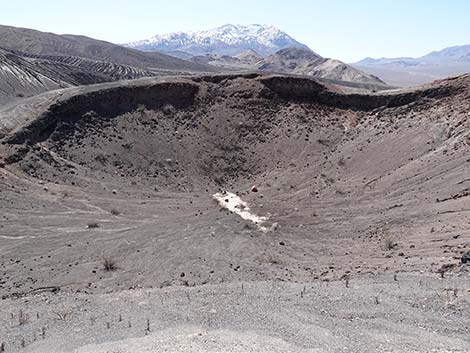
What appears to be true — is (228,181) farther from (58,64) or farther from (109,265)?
(58,64)

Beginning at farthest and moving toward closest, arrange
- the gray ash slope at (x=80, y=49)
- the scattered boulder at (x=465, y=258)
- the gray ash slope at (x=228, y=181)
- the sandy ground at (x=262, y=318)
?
the gray ash slope at (x=80, y=49) < the gray ash slope at (x=228, y=181) < the scattered boulder at (x=465, y=258) < the sandy ground at (x=262, y=318)

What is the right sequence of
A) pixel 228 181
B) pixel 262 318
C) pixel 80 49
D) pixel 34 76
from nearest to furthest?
pixel 262 318, pixel 228 181, pixel 34 76, pixel 80 49

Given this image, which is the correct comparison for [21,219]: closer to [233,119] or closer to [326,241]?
[326,241]

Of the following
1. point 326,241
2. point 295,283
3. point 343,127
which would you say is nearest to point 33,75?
point 343,127

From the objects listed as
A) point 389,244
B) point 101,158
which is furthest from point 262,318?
point 101,158

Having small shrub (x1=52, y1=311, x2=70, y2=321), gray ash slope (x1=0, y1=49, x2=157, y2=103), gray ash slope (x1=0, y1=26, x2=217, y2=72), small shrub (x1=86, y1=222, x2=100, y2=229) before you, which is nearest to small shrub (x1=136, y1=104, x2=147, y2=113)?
gray ash slope (x1=0, y1=49, x2=157, y2=103)

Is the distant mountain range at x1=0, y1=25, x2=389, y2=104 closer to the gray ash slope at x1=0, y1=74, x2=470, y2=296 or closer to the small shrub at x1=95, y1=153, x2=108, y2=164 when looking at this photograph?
the gray ash slope at x1=0, y1=74, x2=470, y2=296

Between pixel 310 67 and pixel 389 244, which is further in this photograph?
pixel 310 67

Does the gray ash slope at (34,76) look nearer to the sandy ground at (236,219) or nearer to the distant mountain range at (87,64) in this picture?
the distant mountain range at (87,64)

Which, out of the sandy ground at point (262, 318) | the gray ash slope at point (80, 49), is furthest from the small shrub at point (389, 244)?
the gray ash slope at point (80, 49)
